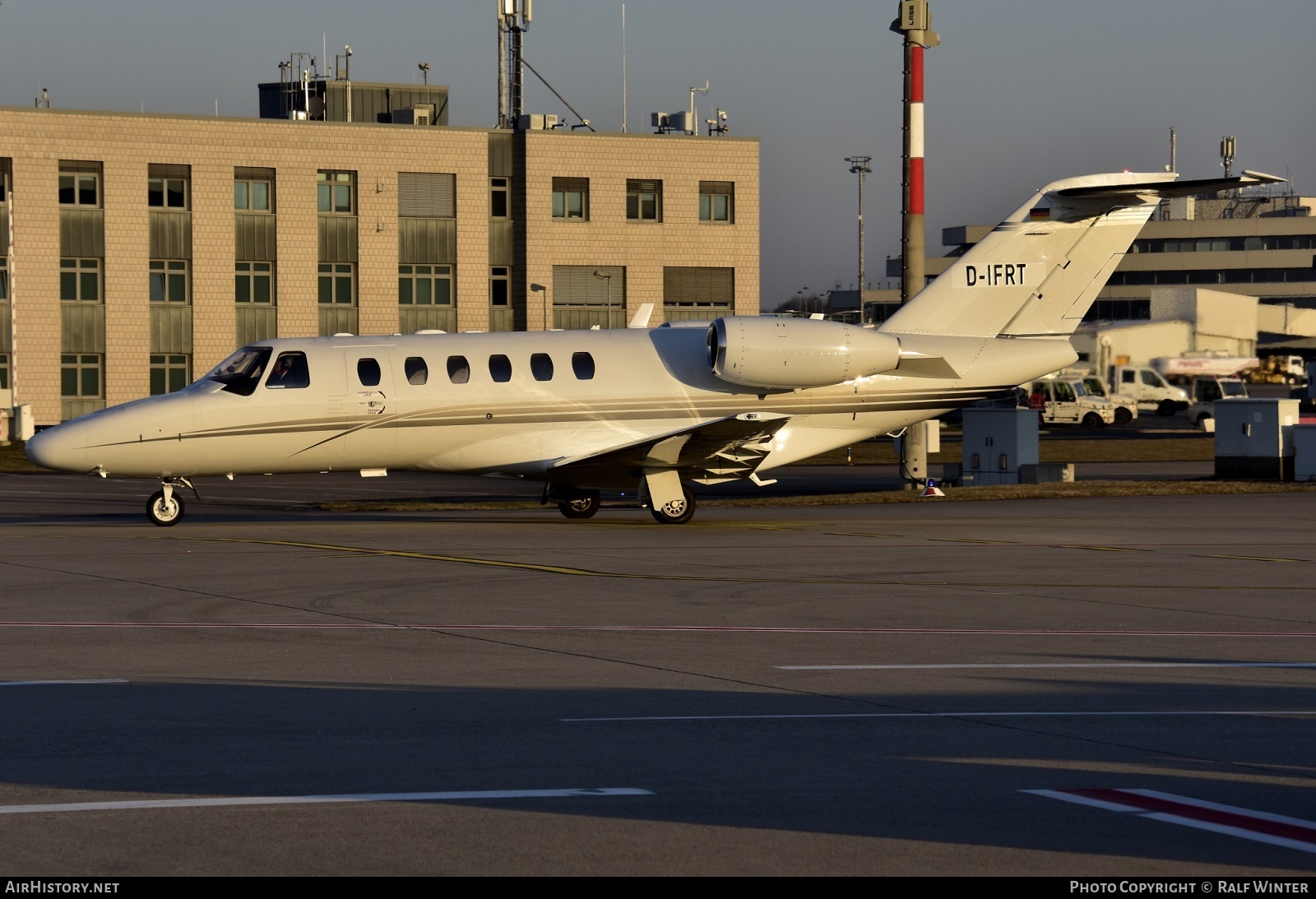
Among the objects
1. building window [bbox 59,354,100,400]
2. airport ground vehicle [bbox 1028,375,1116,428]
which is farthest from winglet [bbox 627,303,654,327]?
building window [bbox 59,354,100,400]

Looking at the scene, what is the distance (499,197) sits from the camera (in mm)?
65375

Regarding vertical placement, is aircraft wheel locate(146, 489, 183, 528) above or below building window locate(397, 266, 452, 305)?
below

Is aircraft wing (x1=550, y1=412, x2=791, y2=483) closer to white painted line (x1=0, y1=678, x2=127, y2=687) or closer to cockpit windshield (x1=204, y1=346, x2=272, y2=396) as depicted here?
cockpit windshield (x1=204, y1=346, x2=272, y2=396)

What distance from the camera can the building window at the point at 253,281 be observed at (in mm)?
62656

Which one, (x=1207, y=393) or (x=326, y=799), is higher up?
(x=1207, y=393)

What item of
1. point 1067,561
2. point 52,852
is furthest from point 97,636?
point 1067,561

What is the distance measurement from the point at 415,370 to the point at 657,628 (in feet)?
38.5

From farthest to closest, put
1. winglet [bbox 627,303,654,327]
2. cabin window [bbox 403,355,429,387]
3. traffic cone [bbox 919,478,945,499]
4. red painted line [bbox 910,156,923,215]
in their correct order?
red painted line [bbox 910,156,923,215]
traffic cone [bbox 919,478,945,499]
winglet [bbox 627,303,654,327]
cabin window [bbox 403,355,429,387]

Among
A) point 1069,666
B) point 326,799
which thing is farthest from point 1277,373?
point 326,799

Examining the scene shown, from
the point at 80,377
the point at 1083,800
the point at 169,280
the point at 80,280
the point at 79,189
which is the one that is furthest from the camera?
the point at 169,280

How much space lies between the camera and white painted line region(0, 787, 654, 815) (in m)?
6.98

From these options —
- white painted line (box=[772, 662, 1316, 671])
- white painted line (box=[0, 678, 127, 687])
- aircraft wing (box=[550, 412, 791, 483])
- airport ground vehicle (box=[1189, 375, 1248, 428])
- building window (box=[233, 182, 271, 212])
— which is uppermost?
building window (box=[233, 182, 271, 212])

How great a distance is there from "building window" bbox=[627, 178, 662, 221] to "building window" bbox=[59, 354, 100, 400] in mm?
22402

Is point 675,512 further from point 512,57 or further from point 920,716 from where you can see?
point 512,57
